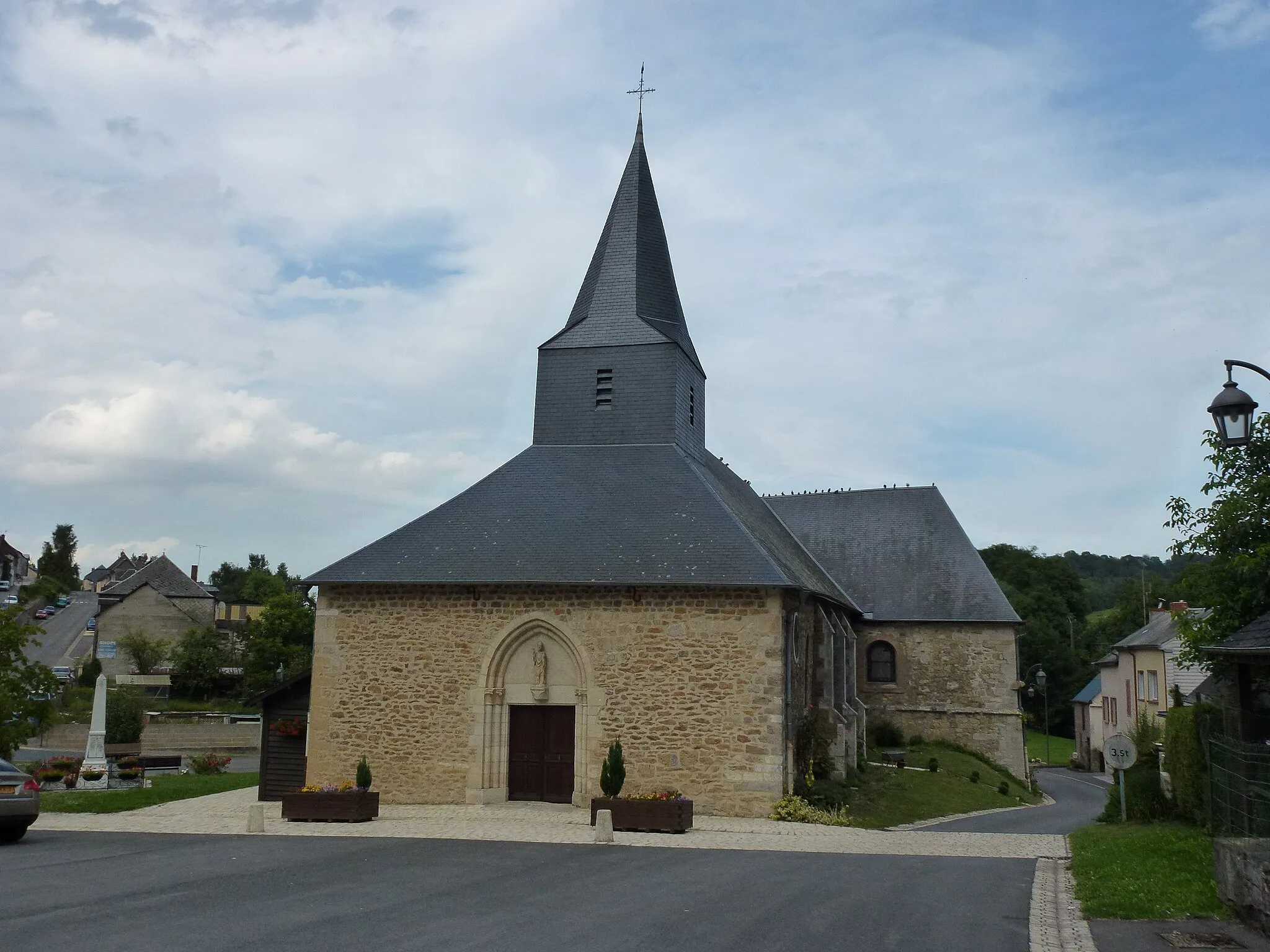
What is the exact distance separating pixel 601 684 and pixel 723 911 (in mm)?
8327

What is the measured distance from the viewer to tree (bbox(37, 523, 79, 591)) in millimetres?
93812

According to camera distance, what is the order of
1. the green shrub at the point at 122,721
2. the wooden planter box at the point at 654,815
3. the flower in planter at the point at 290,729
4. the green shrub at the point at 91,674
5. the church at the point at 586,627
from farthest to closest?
1. the green shrub at the point at 91,674
2. the green shrub at the point at 122,721
3. the flower in planter at the point at 290,729
4. the church at the point at 586,627
5. the wooden planter box at the point at 654,815

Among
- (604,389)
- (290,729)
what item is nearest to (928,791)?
(604,389)

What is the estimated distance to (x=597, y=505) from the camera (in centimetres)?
1803

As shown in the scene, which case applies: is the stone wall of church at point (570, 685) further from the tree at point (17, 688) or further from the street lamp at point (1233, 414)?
the street lamp at point (1233, 414)

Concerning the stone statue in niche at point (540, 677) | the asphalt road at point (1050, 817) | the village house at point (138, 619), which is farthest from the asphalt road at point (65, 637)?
the asphalt road at point (1050, 817)

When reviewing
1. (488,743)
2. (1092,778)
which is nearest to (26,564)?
(1092,778)

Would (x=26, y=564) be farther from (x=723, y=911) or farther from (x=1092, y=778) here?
(x=723, y=911)

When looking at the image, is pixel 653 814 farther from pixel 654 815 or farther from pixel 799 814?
pixel 799 814

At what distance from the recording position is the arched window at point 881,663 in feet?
91.5

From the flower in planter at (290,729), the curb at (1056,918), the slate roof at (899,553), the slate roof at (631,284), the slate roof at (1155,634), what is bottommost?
the curb at (1056,918)

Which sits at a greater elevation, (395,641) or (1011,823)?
(395,641)

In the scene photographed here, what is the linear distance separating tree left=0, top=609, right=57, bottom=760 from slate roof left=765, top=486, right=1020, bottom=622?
1889cm

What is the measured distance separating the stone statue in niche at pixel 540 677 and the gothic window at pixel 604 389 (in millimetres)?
5322
